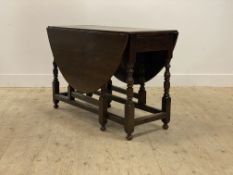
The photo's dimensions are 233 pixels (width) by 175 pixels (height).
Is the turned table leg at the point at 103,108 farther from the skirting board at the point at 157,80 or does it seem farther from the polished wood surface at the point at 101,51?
the skirting board at the point at 157,80

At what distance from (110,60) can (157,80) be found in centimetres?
191

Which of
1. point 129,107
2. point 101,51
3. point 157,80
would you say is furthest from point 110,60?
point 157,80

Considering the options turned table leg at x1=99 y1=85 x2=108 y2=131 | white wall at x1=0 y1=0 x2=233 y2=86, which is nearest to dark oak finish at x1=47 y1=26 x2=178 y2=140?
turned table leg at x1=99 y1=85 x2=108 y2=131

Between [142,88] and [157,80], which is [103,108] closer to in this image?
[142,88]

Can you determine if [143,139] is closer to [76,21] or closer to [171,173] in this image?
[171,173]

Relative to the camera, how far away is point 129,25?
14.3 feet

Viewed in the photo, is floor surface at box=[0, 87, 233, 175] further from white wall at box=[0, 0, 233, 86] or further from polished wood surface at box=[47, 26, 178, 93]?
white wall at box=[0, 0, 233, 86]

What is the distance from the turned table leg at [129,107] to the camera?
2.60 m

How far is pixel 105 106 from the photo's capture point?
2.86 meters

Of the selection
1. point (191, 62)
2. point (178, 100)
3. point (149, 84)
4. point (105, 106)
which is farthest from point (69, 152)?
point (191, 62)

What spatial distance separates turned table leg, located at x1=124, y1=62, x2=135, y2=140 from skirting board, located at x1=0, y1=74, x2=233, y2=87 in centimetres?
179

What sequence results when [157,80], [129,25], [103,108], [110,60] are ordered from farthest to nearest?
[157,80]
[129,25]
[103,108]
[110,60]

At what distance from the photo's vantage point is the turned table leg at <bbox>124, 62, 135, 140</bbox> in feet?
8.52

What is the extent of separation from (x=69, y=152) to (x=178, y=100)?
1701 mm
